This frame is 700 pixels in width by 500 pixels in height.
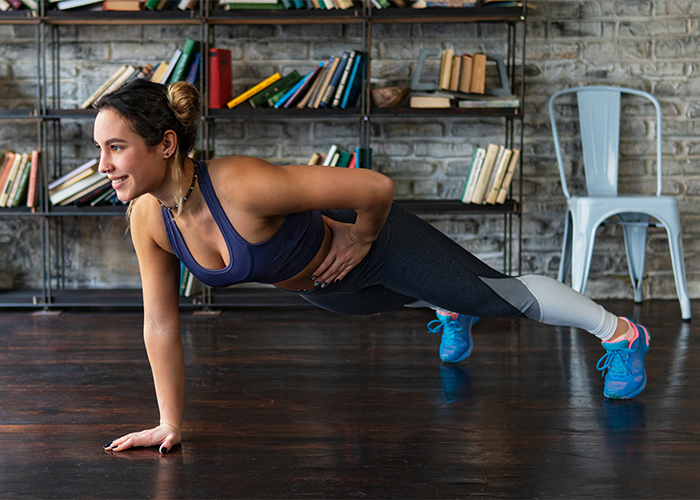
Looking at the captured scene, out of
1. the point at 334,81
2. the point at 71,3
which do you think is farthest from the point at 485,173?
the point at 71,3

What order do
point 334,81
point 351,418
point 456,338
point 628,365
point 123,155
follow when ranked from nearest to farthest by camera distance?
point 123,155 < point 351,418 < point 628,365 < point 456,338 < point 334,81

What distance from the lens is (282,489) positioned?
4.00 feet

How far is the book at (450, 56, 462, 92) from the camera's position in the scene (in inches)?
113

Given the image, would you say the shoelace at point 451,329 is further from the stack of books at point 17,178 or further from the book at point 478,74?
the stack of books at point 17,178

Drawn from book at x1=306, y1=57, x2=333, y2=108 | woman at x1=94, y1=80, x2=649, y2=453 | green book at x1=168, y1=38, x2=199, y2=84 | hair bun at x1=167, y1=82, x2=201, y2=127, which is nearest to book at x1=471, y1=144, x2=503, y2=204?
book at x1=306, y1=57, x2=333, y2=108

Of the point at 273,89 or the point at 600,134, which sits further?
the point at 600,134

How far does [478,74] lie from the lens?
2914 millimetres

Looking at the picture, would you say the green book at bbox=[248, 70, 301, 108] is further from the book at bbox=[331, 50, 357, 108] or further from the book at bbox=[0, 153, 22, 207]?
the book at bbox=[0, 153, 22, 207]

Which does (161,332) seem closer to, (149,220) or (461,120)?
(149,220)

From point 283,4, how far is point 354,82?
0.47m

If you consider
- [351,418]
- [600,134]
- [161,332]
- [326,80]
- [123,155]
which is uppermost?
[326,80]

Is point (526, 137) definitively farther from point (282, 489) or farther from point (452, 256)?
point (282, 489)

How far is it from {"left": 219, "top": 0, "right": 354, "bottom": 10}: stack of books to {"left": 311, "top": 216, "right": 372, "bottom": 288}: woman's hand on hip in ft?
5.68

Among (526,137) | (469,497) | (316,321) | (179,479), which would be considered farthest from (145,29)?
(469,497)
